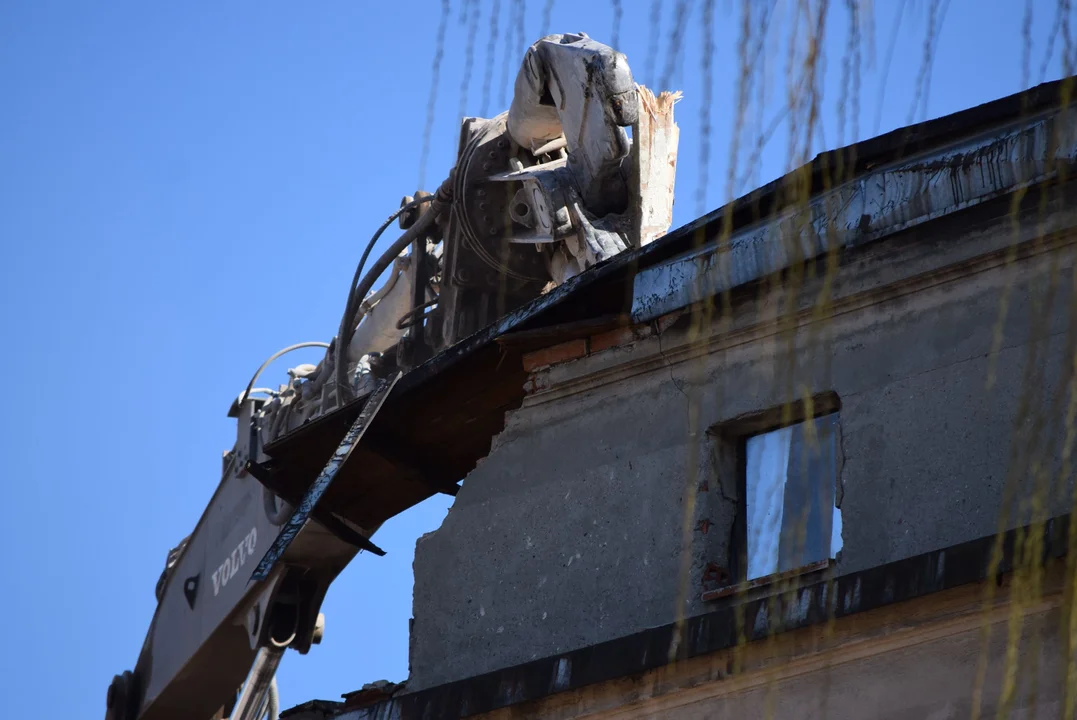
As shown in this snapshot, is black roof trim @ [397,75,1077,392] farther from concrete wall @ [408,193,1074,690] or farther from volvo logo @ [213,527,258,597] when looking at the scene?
volvo logo @ [213,527,258,597]

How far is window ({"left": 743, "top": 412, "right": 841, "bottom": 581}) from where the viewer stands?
327 inches

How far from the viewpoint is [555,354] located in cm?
968

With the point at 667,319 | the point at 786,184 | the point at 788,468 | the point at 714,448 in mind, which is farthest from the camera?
the point at 667,319

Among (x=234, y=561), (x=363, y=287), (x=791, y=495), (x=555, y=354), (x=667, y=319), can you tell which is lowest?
(x=791, y=495)

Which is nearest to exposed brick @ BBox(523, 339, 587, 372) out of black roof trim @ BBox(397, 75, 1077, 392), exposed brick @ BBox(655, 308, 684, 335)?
black roof trim @ BBox(397, 75, 1077, 392)

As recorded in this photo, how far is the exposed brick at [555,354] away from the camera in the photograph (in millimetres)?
9570

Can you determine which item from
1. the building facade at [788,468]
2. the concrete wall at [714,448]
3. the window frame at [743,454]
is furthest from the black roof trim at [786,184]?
the window frame at [743,454]

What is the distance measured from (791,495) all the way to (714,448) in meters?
0.47

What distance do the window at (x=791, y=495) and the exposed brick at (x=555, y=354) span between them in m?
1.16

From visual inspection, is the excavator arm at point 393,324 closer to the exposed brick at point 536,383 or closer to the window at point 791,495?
the exposed brick at point 536,383

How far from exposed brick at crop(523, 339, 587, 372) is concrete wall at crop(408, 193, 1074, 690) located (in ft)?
0.15

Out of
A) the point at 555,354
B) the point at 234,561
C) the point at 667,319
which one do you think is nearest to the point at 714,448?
the point at 667,319

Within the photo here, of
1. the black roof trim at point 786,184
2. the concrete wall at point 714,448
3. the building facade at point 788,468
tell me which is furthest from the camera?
the black roof trim at point 786,184

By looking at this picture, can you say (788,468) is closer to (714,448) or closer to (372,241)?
(714,448)
